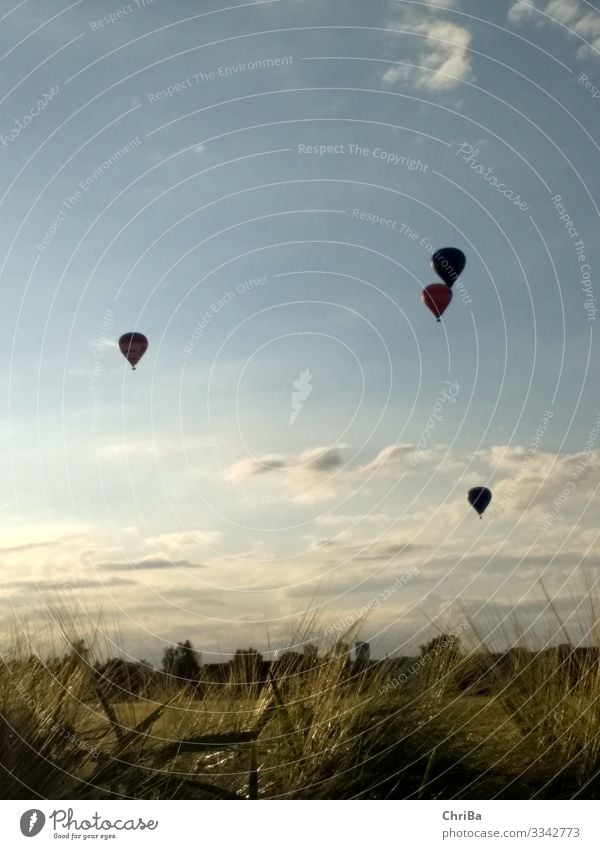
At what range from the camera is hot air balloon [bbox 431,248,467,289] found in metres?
20.9

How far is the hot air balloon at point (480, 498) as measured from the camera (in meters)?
20.9

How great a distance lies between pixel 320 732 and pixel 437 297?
1386 cm

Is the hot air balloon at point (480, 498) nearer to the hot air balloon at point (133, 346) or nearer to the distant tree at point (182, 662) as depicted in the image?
the hot air balloon at point (133, 346)

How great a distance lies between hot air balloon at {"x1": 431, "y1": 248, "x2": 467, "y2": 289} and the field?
42.4 feet

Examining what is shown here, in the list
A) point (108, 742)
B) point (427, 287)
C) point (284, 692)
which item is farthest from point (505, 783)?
point (427, 287)

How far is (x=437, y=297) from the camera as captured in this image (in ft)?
69.4

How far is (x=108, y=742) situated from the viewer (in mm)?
8383

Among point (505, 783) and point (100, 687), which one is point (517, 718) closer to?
point (505, 783)

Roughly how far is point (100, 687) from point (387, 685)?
2434 millimetres
